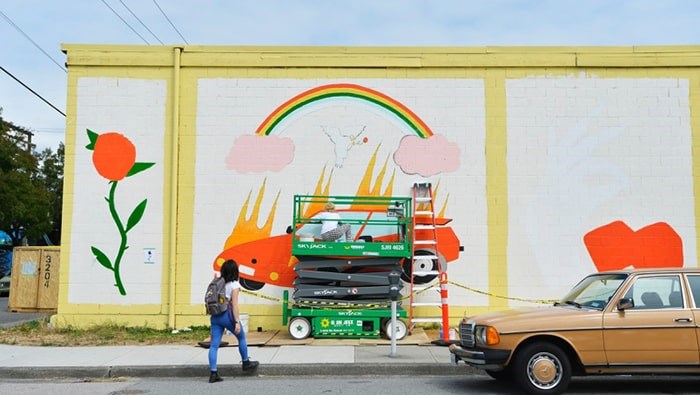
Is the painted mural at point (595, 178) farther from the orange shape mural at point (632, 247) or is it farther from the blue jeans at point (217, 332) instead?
the blue jeans at point (217, 332)

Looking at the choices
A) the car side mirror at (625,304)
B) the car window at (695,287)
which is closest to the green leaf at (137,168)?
the car side mirror at (625,304)

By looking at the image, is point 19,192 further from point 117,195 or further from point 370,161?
point 370,161

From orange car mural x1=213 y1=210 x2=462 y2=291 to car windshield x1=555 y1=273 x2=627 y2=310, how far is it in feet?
15.0

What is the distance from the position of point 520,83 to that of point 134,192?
8.26m

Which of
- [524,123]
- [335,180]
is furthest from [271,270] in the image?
[524,123]

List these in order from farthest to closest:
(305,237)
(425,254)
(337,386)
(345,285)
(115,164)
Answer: (115,164) → (425,254) → (305,237) → (345,285) → (337,386)

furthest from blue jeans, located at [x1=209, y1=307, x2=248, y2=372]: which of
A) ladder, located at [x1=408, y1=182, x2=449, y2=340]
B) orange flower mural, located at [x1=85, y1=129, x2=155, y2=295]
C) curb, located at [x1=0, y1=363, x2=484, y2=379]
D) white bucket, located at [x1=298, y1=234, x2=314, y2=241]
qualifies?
orange flower mural, located at [x1=85, y1=129, x2=155, y2=295]

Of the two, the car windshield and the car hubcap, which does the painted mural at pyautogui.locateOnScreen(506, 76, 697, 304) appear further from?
the car hubcap

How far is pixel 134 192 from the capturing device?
13.7 m

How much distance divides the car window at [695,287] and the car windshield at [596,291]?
30.8 inches

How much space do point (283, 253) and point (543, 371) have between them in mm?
6714

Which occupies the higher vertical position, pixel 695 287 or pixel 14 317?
pixel 695 287

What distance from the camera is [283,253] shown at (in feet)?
44.2

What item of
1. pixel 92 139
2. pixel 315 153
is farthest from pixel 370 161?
pixel 92 139
